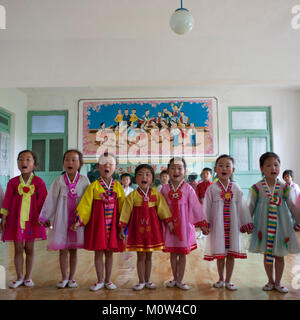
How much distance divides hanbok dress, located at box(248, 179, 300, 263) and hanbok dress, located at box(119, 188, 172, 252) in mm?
775

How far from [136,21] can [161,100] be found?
12.1 feet

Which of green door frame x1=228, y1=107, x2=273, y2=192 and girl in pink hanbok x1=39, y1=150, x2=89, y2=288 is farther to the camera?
green door frame x1=228, y1=107, x2=273, y2=192

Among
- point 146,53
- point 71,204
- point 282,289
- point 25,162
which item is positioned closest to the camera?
point 282,289

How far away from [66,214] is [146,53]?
306 cm

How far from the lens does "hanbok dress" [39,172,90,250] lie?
265 centimetres

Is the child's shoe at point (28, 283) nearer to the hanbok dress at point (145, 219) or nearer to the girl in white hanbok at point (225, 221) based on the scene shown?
the hanbok dress at point (145, 219)

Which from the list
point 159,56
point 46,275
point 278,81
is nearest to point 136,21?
point 159,56

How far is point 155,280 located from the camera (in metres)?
2.88

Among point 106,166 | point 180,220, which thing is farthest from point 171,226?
point 106,166

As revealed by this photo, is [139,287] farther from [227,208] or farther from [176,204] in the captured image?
[227,208]

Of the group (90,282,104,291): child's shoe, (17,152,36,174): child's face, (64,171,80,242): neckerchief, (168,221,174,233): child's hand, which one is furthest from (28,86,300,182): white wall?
(90,282,104,291): child's shoe

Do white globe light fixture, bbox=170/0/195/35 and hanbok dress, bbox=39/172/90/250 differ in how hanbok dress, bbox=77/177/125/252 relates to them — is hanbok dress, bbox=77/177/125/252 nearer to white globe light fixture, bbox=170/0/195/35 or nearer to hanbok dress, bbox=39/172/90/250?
hanbok dress, bbox=39/172/90/250

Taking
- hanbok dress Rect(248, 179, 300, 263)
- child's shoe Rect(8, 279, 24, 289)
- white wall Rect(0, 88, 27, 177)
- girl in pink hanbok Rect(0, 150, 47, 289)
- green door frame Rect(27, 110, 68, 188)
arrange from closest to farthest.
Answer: hanbok dress Rect(248, 179, 300, 263)
child's shoe Rect(8, 279, 24, 289)
girl in pink hanbok Rect(0, 150, 47, 289)
white wall Rect(0, 88, 27, 177)
green door frame Rect(27, 110, 68, 188)

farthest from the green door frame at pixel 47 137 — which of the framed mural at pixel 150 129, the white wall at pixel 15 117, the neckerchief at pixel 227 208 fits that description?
the neckerchief at pixel 227 208
